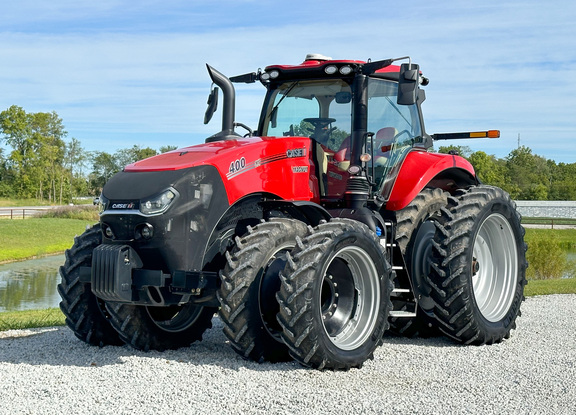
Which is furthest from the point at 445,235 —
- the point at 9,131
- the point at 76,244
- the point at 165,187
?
the point at 9,131

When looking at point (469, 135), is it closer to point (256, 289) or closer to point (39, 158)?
point (256, 289)

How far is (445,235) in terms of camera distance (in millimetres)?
7348

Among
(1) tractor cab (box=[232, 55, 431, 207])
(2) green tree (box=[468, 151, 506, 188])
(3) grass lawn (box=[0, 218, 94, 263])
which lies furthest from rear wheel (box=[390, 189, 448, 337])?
(2) green tree (box=[468, 151, 506, 188])

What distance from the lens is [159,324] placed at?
719 cm

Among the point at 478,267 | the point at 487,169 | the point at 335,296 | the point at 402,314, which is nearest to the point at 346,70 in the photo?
the point at 335,296

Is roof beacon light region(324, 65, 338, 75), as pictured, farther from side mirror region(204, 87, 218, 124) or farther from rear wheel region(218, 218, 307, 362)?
rear wheel region(218, 218, 307, 362)

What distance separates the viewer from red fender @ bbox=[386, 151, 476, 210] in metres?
7.73

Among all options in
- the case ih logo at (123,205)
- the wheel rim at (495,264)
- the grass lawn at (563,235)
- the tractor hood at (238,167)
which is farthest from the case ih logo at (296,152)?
the grass lawn at (563,235)

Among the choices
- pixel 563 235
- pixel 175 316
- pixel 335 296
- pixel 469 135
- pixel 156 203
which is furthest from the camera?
pixel 563 235

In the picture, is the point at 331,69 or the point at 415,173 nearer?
the point at 331,69

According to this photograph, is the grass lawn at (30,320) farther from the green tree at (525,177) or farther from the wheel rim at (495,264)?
the green tree at (525,177)

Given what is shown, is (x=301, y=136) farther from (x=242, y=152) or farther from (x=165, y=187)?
(x=165, y=187)

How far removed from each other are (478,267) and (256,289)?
318 cm

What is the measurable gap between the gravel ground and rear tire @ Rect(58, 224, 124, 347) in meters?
0.18
